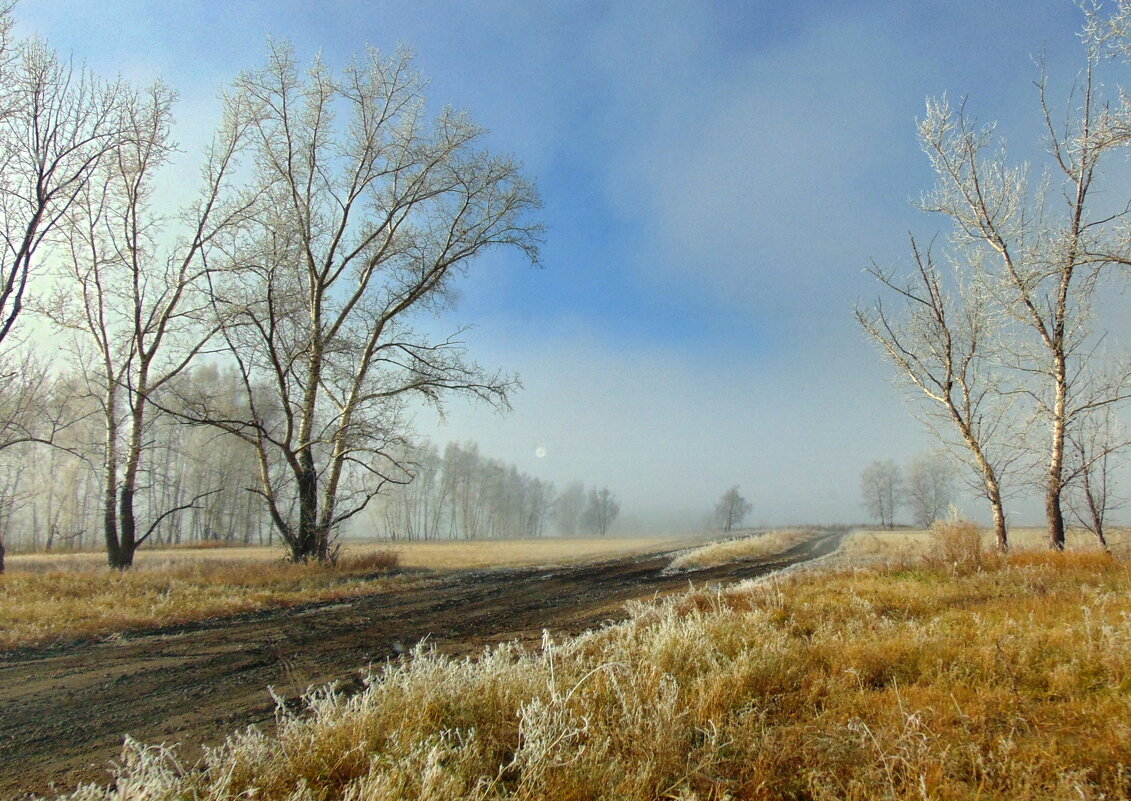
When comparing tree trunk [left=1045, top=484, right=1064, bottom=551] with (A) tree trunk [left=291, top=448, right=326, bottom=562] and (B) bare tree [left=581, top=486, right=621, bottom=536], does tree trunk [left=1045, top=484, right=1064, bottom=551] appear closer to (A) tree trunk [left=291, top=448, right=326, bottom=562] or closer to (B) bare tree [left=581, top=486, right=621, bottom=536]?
(A) tree trunk [left=291, top=448, right=326, bottom=562]

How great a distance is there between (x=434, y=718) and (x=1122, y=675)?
16.0 ft

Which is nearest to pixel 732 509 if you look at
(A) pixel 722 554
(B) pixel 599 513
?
(B) pixel 599 513

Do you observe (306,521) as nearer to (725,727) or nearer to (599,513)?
(725,727)

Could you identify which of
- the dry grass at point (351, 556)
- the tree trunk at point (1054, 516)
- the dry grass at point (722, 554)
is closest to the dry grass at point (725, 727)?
the tree trunk at point (1054, 516)

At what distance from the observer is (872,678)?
412cm

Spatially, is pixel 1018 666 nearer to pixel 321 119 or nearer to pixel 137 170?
pixel 321 119

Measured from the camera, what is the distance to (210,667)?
5.55 meters

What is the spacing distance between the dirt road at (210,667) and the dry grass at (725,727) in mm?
627

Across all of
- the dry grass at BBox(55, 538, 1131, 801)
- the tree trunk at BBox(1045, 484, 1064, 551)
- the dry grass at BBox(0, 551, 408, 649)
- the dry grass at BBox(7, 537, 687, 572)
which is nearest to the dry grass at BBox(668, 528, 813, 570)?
the dry grass at BBox(7, 537, 687, 572)

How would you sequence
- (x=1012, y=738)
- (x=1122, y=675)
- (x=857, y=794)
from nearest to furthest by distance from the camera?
1. (x=857, y=794)
2. (x=1012, y=738)
3. (x=1122, y=675)

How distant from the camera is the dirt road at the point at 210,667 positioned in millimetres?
3715

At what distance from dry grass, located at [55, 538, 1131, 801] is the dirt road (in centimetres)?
63

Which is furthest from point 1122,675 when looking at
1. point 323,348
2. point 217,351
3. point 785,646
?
point 217,351

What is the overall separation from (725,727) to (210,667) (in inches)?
212
